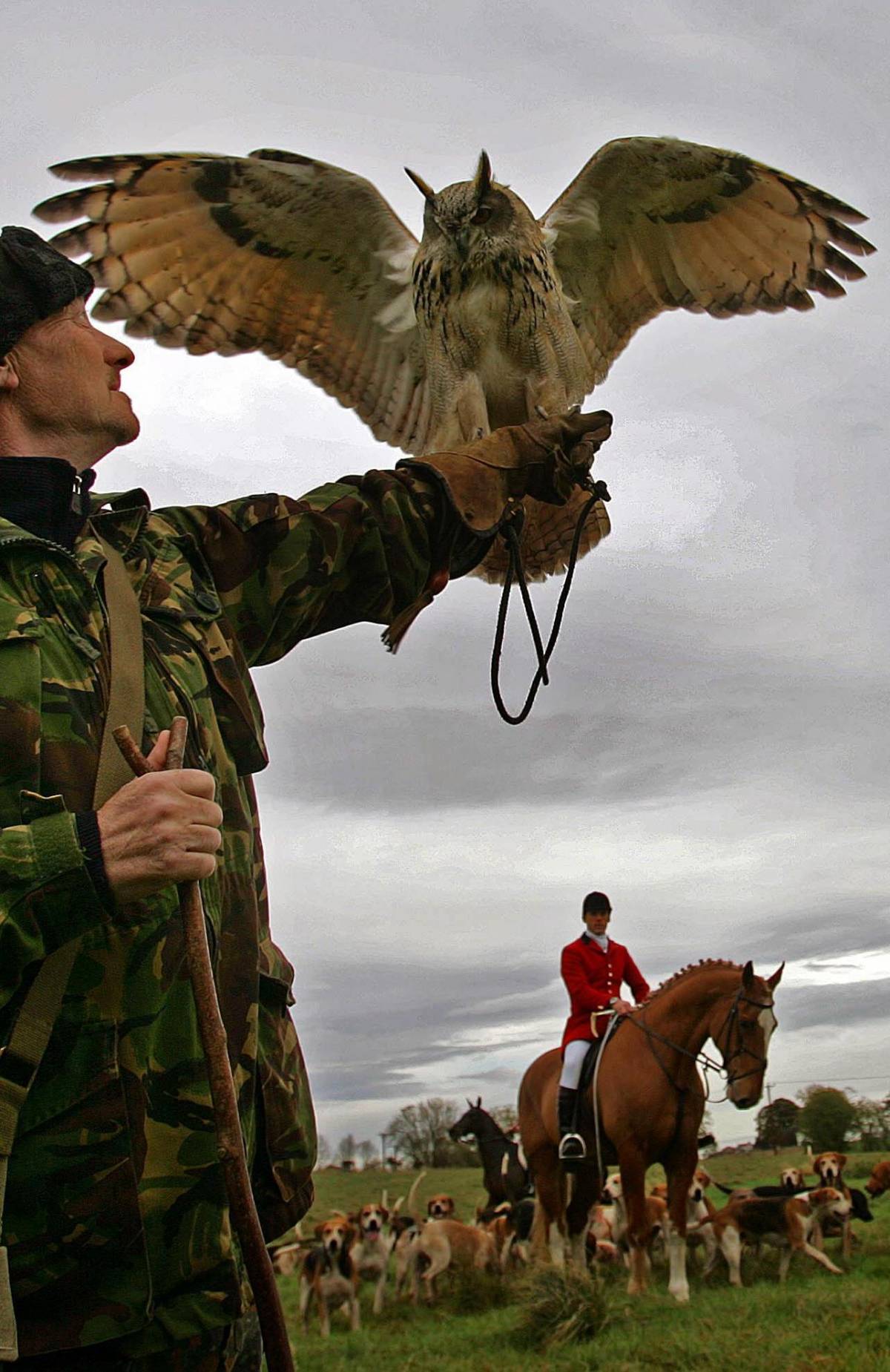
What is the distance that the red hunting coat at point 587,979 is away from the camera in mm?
8539

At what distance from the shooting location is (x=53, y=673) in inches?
60.1

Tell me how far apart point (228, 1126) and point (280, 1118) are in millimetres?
321

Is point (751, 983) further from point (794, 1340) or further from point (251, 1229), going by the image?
point (251, 1229)

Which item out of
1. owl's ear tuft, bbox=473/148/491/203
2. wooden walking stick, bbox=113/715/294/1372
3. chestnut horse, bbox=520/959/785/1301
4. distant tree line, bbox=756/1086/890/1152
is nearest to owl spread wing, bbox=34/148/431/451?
owl's ear tuft, bbox=473/148/491/203

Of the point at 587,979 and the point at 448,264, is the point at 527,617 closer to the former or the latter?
the point at 448,264

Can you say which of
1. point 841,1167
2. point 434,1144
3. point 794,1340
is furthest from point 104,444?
point 434,1144

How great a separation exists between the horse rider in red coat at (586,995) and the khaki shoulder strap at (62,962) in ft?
23.9

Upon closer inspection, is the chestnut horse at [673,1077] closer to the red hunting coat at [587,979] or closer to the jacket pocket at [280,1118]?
the red hunting coat at [587,979]

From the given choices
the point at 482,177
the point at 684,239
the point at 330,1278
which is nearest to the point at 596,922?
the point at 330,1278

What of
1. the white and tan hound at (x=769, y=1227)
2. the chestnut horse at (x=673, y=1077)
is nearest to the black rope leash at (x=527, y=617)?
the chestnut horse at (x=673, y=1077)

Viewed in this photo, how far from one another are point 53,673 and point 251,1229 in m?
0.69

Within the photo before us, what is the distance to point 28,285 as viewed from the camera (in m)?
1.78

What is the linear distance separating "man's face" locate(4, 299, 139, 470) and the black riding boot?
23.8 ft

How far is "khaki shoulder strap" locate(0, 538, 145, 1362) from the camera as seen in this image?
130 cm
